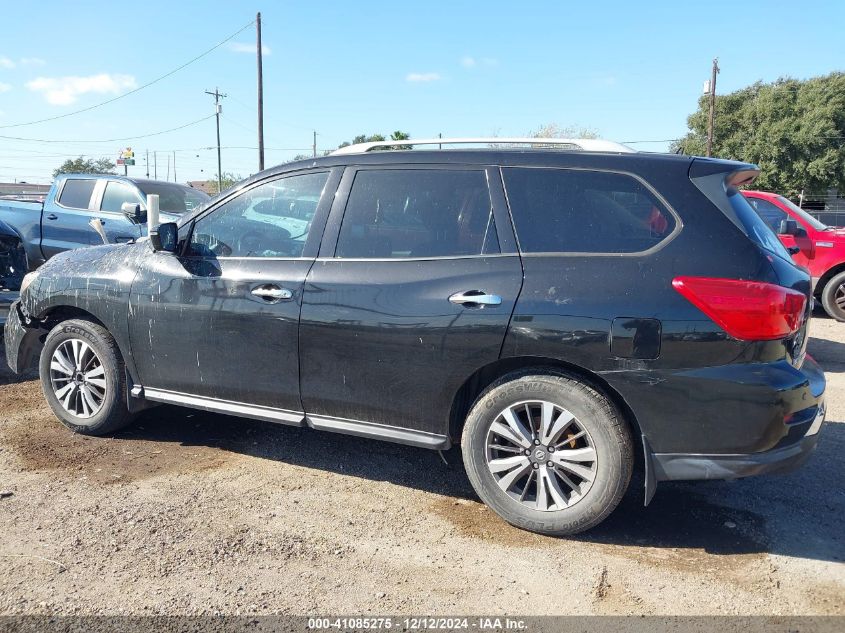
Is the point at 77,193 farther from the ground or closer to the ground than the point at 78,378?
farther from the ground

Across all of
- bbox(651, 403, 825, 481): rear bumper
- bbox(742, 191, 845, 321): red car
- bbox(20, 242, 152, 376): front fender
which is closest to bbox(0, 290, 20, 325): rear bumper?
bbox(20, 242, 152, 376): front fender

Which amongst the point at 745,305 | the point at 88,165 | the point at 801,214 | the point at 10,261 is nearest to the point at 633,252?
the point at 745,305

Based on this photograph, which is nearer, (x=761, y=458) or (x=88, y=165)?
(x=761, y=458)

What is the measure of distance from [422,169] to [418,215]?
27 cm

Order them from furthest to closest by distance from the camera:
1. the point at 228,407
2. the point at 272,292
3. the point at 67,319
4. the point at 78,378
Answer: the point at 67,319, the point at 78,378, the point at 228,407, the point at 272,292

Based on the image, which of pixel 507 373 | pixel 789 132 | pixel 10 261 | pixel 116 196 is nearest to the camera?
pixel 507 373

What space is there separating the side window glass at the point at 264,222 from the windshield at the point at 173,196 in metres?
6.46

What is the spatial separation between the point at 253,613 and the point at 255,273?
1901mm

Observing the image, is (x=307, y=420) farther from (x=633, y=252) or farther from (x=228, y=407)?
(x=633, y=252)

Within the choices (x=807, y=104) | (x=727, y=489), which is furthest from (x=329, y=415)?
(x=807, y=104)

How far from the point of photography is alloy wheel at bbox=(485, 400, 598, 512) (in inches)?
130

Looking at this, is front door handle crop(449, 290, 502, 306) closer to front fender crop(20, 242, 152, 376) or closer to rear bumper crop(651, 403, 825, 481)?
rear bumper crop(651, 403, 825, 481)

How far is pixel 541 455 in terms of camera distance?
3.38 m

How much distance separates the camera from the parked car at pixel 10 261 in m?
7.10
